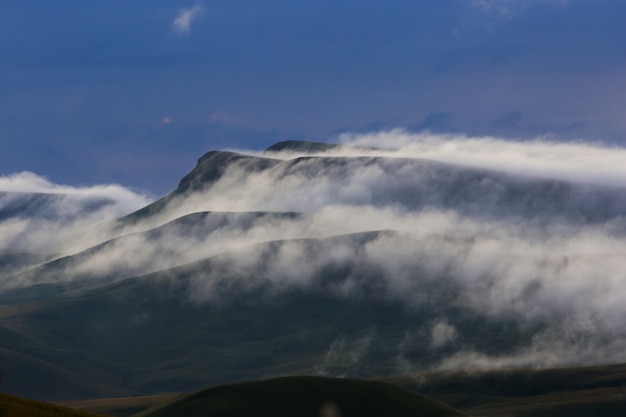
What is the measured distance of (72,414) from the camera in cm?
14338

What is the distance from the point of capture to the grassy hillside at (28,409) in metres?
137

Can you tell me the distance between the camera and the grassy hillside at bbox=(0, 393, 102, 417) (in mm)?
136875

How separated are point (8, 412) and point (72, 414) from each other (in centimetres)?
951

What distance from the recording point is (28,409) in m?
140

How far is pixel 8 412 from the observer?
136m
